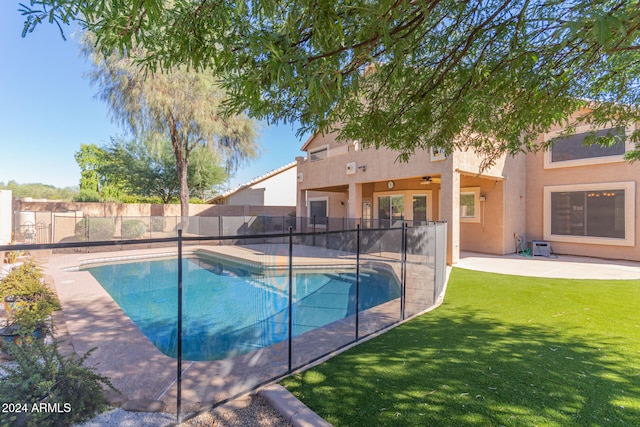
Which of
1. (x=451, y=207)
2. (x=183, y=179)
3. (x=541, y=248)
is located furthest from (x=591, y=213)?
(x=183, y=179)

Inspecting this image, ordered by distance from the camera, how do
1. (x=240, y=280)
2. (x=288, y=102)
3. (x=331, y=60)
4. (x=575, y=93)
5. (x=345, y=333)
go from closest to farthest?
1. (x=331, y=60)
2. (x=288, y=102)
3. (x=575, y=93)
4. (x=345, y=333)
5. (x=240, y=280)

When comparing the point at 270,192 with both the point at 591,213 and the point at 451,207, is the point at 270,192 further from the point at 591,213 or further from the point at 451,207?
the point at 591,213

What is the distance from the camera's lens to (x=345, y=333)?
4.77m

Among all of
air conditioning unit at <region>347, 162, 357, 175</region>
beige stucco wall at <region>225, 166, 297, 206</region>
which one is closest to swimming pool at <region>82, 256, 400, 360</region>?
air conditioning unit at <region>347, 162, 357, 175</region>

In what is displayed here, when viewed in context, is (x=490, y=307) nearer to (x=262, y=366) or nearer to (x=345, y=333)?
(x=345, y=333)

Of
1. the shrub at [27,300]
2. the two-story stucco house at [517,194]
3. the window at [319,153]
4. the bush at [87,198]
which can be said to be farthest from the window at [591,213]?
the bush at [87,198]

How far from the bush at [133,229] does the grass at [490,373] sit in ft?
54.0

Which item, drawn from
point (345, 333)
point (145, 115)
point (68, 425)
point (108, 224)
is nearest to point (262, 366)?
point (345, 333)

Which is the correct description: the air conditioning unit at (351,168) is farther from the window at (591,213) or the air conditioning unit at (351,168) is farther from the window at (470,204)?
the window at (591,213)

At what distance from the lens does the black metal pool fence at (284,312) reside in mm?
3195

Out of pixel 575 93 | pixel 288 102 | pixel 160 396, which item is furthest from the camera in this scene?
pixel 575 93

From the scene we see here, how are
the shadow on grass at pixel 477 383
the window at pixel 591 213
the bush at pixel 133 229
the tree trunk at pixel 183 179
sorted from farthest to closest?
the tree trunk at pixel 183 179 → the bush at pixel 133 229 → the window at pixel 591 213 → the shadow on grass at pixel 477 383

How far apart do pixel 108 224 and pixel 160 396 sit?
15.6 meters

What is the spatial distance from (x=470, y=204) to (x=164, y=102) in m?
16.7
